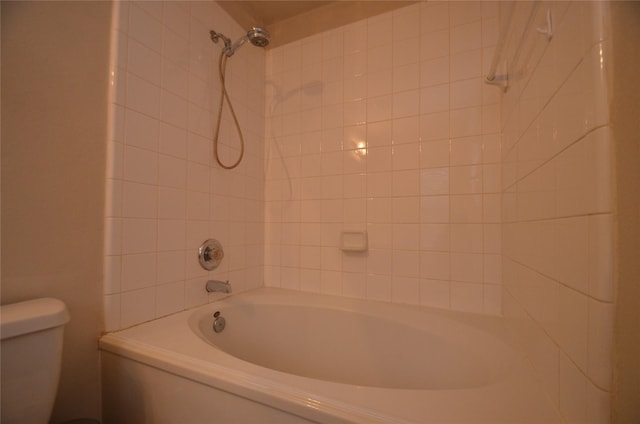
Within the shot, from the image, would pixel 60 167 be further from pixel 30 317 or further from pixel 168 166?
pixel 30 317

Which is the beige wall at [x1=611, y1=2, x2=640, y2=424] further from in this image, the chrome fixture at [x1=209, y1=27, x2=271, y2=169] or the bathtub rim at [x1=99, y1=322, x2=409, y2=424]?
the chrome fixture at [x1=209, y1=27, x2=271, y2=169]

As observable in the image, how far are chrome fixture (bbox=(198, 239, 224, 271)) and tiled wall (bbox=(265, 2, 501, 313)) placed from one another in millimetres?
407

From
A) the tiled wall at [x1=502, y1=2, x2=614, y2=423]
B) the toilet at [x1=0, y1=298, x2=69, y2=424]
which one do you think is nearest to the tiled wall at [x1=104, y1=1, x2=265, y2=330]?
the toilet at [x1=0, y1=298, x2=69, y2=424]

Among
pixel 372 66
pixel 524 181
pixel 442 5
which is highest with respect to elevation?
pixel 442 5

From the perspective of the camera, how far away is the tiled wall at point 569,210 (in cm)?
40

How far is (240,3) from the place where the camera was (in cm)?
149

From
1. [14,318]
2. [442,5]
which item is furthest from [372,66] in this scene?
[14,318]

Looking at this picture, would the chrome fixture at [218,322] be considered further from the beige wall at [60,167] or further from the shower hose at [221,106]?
the shower hose at [221,106]

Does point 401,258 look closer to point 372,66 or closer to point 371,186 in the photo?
point 371,186

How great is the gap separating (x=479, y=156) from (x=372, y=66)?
74 centimetres

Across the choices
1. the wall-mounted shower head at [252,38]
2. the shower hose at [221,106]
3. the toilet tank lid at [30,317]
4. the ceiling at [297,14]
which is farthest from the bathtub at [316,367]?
the ceiling at [297,14]

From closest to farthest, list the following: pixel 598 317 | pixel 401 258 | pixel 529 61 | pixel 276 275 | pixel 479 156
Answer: pixel 598 317
pixel 529 61
pixel 479 156
pixel 401 258
pixel 276 275

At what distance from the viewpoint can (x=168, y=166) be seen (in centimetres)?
109

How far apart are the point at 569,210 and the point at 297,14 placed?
1.76 m
